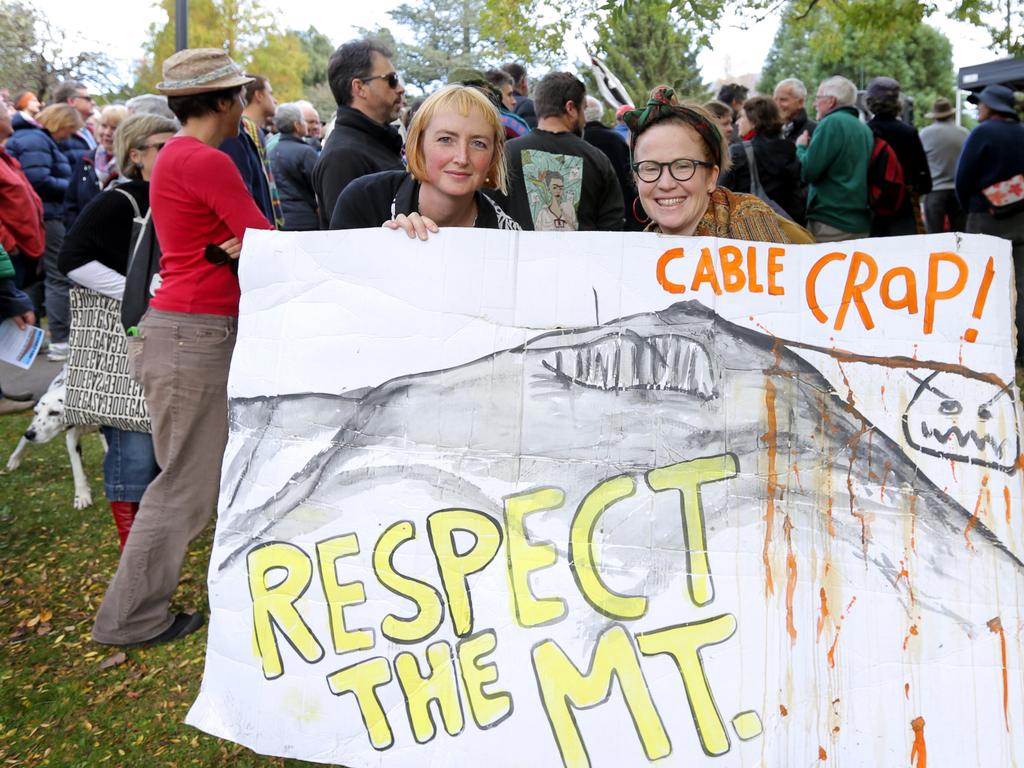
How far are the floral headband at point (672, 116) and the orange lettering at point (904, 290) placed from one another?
63cm

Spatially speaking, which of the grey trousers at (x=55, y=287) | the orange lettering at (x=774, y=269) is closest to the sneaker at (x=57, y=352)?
the grey trousers at (x=55, y=287)

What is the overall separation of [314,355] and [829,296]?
1101 mm

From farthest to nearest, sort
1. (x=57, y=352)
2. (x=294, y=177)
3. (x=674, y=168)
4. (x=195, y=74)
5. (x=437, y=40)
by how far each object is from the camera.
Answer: (x=437, y=40) < (x=57, y=352) < (x=294, y=177) < (x=195, y=74) < (x=674, y=168)

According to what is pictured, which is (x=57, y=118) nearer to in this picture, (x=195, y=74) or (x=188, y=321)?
(x=195, y=74)

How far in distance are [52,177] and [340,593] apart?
7.34 m

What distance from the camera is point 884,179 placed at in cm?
606

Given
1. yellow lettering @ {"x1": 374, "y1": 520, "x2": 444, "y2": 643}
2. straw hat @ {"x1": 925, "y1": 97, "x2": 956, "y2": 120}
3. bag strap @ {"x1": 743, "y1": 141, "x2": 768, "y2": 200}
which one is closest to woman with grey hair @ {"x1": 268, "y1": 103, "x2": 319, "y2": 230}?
bag strap @ {"x1": 743, "y1": 141, "x2": 768, "y2": 200}

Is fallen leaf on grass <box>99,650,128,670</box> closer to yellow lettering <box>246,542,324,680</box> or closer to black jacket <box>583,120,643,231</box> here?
yellow lettering <box>246,542,324,680</box>

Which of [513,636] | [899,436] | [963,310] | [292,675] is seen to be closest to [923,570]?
[899,436]

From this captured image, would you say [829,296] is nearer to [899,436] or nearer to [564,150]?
[899,436]

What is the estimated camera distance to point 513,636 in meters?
1.89

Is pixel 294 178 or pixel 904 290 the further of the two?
pixel 294 178

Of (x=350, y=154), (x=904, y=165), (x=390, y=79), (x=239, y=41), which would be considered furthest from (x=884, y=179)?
(x=239, y=41)

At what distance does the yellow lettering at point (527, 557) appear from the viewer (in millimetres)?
1884
